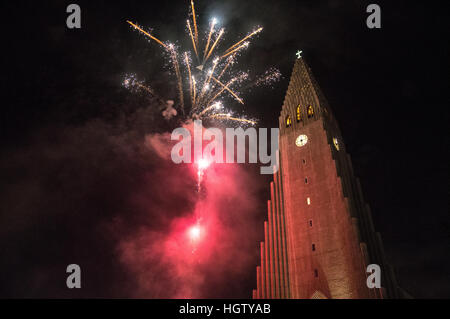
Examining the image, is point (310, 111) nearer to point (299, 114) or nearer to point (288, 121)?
point (299, 114)

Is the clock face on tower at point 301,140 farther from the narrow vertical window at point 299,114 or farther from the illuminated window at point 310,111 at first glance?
the illuminated window at point 310,111

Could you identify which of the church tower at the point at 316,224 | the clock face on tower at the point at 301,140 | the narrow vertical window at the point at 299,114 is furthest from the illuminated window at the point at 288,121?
the clock face on tower at the point at 301,140

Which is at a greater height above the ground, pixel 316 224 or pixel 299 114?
pixel 299 114

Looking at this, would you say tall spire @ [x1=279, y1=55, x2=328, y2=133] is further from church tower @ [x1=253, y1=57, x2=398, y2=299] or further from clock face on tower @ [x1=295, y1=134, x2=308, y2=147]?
clock face on tower @ [x1=295, y1=134, x2=308, y2=147]

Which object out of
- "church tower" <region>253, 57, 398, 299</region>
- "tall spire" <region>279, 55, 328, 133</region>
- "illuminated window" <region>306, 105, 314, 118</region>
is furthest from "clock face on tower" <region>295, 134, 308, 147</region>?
"illuminated window" <region>306, 105, 314, 118</region>

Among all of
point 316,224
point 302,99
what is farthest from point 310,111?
point 316,224
